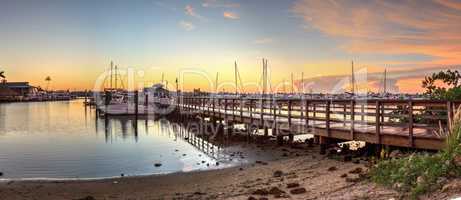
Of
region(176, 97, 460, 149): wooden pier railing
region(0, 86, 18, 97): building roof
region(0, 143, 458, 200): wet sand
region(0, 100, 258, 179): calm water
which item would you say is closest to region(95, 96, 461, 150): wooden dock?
region(176, 97, 460, 149): wooden pier railing

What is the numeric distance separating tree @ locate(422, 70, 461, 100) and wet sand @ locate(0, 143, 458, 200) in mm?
5143

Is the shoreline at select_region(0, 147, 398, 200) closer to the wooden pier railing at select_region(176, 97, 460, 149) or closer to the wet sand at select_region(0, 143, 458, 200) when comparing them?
the wet sand at select_region(0, 143, 458, 200)

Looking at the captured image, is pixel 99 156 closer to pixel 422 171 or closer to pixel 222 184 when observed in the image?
pixel 222 184

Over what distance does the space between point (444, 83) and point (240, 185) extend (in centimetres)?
990

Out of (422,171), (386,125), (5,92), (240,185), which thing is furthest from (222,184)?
(5,92)

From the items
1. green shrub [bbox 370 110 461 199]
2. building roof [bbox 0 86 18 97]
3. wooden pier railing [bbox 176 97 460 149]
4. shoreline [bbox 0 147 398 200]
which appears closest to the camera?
green shrub [bbox 370 110 461 199]

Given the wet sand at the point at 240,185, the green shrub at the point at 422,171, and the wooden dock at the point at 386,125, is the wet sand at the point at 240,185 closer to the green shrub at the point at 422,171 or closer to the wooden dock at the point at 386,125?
the green shrub at the point at 422,171

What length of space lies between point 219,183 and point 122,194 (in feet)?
10.5

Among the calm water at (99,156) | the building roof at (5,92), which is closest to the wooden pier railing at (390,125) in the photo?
the calm water at (99,156)

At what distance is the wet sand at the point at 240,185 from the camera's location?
943 centimetres

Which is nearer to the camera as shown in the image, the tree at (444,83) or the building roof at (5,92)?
the tree at (444,83)

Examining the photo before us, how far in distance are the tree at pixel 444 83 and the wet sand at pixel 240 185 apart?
5143mm

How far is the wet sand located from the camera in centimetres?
943

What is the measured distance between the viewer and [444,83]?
53.8 feet
